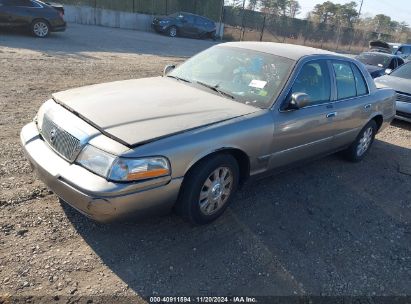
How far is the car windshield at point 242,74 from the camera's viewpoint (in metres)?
3.90

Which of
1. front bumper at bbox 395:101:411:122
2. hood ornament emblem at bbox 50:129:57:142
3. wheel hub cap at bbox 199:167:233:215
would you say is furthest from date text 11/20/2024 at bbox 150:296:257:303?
front bumper at bbox 395:101:411:122

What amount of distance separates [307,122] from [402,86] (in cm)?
547

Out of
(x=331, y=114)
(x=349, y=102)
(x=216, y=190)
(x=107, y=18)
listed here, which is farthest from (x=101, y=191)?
(x=107, y=18)

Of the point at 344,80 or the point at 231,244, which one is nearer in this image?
the point at 231,244

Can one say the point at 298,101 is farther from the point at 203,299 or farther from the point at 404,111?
the point at 404,111

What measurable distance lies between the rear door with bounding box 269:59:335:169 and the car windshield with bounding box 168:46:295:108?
19 centimetres

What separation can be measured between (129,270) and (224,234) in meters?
0.98

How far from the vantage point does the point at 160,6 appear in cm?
2745

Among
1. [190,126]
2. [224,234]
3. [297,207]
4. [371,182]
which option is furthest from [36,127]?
[371,182]

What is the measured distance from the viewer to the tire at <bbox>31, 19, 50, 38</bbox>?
1398 cm

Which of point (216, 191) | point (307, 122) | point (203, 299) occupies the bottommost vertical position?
point (203, 299)

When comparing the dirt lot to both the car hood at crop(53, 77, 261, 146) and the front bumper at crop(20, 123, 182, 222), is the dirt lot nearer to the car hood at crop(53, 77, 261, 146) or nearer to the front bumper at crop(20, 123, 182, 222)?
the front bumper at crop(20, 123, 182, 222)

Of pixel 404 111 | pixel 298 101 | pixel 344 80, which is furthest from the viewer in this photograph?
pixel 404 111

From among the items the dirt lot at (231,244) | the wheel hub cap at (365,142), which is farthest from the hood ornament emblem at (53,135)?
the wheel hub cap at (365,142)
